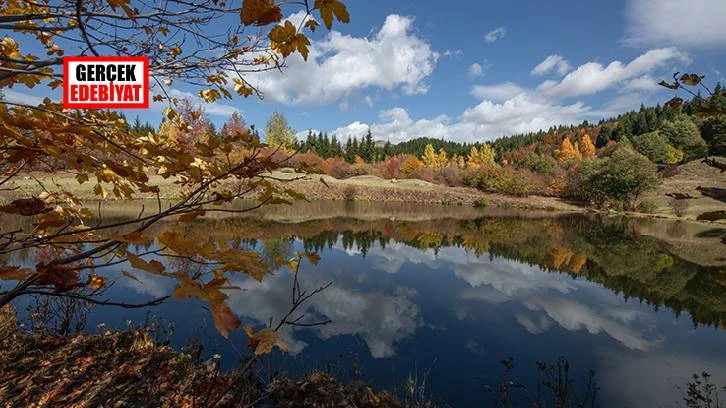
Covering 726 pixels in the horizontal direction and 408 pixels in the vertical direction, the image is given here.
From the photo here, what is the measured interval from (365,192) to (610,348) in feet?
119

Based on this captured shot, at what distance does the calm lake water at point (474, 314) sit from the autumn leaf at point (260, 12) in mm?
1570

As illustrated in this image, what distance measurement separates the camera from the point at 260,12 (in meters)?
1.27

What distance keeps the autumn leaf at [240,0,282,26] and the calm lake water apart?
1.57 metres

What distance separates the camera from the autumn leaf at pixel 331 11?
4.10 feet

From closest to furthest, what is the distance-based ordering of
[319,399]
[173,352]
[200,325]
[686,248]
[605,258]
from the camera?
[319,399]
[173,352]
[200,325]
[605,258]
[686,248]

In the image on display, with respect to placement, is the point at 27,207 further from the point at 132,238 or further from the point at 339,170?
the point at 339,170

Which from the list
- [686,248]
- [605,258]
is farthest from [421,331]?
[686,248]

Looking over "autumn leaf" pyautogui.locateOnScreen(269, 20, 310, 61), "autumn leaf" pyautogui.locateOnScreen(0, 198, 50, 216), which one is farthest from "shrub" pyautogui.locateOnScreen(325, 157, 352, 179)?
"autumn leaf" pyautogui.locateOnScreen(0, 198, 50, 216)

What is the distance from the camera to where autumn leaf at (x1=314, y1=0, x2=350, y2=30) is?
4.10 ft

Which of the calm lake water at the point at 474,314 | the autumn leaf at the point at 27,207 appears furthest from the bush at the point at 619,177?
the autumn leaf at the point at 27,207

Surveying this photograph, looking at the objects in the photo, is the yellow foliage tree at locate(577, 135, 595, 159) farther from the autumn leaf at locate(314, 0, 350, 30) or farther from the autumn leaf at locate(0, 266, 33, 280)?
the autumn leaf at locate(0, 266, 33, 280)

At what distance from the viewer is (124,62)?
1.96 metres

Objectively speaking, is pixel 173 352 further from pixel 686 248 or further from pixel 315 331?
pixel 686 248

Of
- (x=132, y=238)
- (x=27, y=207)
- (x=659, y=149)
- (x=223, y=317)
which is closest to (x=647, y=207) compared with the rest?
(x=659, y=149)
